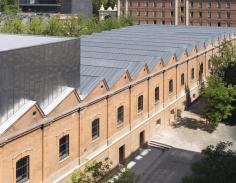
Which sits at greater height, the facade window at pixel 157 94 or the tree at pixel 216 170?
the facade window at pixel 157 94

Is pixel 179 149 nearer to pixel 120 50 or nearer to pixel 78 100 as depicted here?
pixel 120 50

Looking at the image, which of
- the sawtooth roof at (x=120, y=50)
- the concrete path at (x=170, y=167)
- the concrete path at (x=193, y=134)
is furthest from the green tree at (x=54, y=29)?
the concrete path at (x=170, y=167)

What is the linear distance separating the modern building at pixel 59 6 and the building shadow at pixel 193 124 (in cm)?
7900

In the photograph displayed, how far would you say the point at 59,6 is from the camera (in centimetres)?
12756

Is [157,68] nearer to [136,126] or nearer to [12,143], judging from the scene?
[136,126]

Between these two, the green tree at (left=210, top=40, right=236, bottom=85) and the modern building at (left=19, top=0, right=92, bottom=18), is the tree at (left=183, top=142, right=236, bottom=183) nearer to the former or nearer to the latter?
the green tree at (left=210, top=40, right=236, bottom=85)

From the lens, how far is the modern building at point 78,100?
23.4m

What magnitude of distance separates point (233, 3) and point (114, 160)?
82.5m

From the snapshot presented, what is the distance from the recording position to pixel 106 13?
4924 inches

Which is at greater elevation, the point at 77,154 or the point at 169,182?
the point at 77,154

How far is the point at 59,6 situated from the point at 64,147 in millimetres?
104760

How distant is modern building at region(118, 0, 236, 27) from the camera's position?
4237 inches

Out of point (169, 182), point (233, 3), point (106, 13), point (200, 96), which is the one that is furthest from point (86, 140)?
point (106, 13)

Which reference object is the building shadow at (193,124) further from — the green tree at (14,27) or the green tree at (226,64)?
the green tree at (14,27)
